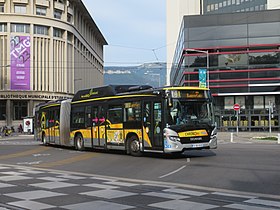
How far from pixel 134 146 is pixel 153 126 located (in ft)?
6.38

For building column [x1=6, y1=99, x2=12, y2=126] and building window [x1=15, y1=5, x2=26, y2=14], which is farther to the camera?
building window [x1=15, y1=5, x2=26, y2=14]

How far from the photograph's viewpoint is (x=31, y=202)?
8227 mm

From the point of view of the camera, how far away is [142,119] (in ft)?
58.7

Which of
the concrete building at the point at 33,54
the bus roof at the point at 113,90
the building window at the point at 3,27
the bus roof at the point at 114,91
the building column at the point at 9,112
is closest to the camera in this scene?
the bus roof at the point at 114,91

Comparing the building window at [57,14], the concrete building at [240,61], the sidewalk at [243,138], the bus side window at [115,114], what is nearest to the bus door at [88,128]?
the bus side window at [115,114]

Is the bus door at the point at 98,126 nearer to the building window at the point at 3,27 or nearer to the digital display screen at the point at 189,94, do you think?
the digital display screen at the point at 189,94

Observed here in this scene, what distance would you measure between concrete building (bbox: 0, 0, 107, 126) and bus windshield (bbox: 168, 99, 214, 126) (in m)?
58.7

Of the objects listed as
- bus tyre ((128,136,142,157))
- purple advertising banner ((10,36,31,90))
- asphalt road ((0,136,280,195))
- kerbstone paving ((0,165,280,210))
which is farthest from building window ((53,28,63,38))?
kerbstone paving ((0,165,280,210))

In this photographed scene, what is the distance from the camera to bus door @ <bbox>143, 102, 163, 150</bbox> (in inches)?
665

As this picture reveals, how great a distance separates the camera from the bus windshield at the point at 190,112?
54.4 ft

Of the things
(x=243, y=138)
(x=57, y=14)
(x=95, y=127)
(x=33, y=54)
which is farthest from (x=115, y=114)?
(x=57, y=14)

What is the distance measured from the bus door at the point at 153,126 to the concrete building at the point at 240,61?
33.7 metres

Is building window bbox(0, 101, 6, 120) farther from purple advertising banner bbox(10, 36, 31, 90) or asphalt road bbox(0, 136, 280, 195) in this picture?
asphalt road bbox(0, 136, 280, 195)

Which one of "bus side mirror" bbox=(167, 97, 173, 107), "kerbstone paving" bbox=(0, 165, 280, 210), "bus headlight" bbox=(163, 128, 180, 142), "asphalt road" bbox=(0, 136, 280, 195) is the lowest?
"asphalt road" bbox=(0, 136, 280, 195)
